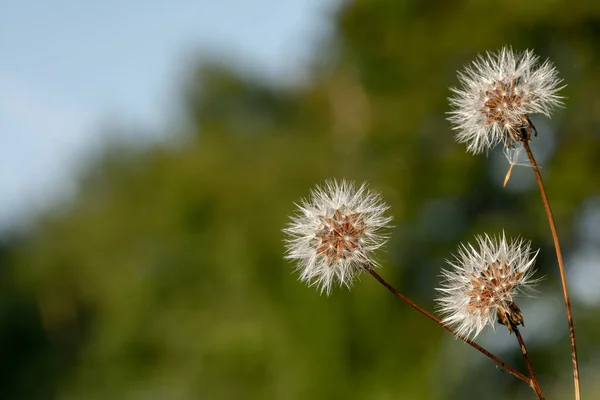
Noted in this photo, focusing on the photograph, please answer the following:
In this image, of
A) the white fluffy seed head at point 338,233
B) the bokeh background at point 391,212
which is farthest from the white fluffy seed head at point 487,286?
the bokeh background at point 391,212

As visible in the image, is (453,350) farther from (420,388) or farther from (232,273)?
(232,273)

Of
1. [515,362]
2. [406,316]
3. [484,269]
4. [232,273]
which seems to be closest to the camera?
[484,269]

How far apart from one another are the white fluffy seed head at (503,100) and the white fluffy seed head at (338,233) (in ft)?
0.75

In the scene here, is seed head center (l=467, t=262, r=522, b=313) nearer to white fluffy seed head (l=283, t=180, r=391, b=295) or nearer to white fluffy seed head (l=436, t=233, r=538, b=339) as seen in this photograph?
white fluffy seed head (l=436, t=233, r=538, b=339)

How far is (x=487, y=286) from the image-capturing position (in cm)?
145

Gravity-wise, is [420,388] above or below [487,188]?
below

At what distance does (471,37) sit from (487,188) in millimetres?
1723

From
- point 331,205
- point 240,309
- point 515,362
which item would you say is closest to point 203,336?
Result: point 240,309

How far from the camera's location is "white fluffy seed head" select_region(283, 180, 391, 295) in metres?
1.50

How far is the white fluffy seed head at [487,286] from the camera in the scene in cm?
142

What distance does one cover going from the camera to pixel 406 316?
8.90 metres

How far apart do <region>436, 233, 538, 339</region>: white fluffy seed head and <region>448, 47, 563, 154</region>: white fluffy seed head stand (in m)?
0.21

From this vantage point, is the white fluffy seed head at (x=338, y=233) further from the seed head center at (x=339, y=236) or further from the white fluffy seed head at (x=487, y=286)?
the white fluffy seed head at (x=487, y=286)

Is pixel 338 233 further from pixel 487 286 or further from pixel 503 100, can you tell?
pixel 503 100
